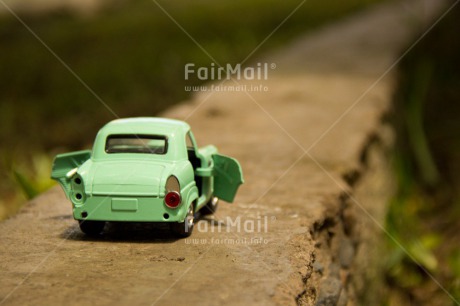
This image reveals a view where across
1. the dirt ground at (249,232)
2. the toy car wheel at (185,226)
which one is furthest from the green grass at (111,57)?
the toy car wheel at (185,226)

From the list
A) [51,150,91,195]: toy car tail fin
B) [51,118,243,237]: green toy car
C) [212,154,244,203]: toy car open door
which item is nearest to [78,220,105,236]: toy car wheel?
[51,118,243,237]: green toy car

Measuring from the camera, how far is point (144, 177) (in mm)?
2404

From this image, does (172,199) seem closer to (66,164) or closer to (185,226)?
(185,226)

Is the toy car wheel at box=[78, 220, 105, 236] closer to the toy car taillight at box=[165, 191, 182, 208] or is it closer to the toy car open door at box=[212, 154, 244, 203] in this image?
the toy car taillight at box=[165, 191, 182, 208]

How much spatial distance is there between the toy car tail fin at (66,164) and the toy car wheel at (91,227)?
12cm

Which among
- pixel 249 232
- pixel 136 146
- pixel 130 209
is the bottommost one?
pixel 249 232

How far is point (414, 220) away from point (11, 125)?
10.3ft

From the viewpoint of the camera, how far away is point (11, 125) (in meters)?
6.09

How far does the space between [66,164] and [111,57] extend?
16.4 ft

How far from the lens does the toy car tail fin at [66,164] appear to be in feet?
8.52

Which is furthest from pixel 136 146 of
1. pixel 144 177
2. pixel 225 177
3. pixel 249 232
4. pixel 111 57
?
pixel 111 57

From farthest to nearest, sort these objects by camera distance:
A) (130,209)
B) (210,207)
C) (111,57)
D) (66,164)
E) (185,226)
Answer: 1. (111,57)
2. (210,207)
3. (66,164)
4. (185,226)
5. (130,209)

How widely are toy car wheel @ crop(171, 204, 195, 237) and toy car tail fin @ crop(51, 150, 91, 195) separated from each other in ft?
1.18

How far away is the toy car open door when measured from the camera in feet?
9.08
